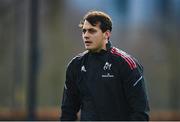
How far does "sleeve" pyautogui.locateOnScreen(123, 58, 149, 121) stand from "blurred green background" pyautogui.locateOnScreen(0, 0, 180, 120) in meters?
7.30

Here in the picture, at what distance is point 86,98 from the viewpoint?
5.43 m

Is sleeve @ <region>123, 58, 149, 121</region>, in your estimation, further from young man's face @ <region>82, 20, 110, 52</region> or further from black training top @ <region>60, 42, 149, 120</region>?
young man's face @ <region>82, 20, 110, 52</region>

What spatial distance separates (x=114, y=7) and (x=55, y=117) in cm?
231

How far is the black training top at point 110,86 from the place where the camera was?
5.30m

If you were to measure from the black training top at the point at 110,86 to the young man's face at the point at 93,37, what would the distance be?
67mm

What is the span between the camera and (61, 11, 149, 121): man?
530 cm

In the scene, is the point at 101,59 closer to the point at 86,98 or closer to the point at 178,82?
the point at 86,98

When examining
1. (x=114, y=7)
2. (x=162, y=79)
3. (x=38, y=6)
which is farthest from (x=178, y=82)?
(x=38, y=6)

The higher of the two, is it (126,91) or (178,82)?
(126,91)

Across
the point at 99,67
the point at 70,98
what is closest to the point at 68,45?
the point at 70,98

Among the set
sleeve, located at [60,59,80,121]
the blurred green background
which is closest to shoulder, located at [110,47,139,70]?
sleeve, located at [60,59,80,121]

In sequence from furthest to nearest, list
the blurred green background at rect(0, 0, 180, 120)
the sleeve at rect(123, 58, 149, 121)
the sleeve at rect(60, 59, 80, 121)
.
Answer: the blurred green background at rect(0, 0, 180, 120) → the sleeve at rect(60, 59, 80, 121) → the sleeve at rect(123, 58, 149, 121)

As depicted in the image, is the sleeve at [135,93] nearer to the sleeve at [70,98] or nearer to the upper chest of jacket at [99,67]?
the upper chest of jacket at [99,67]

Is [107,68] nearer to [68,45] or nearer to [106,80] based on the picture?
[106,80]
